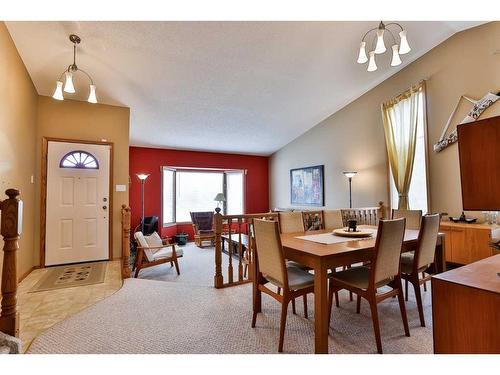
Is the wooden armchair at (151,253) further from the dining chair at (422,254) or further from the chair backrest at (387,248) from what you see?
the dining chair at (422,254)

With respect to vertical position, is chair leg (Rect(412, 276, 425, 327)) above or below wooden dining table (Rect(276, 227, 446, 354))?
below

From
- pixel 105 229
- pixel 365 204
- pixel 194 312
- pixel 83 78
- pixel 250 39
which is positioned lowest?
pixel 194 312

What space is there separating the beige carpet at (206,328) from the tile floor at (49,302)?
12cm

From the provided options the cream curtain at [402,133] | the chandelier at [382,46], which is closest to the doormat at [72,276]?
the chandelier at [382,46]

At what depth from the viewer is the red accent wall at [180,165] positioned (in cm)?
615

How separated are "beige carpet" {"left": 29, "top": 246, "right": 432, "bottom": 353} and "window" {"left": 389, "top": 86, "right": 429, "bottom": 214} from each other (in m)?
1.80

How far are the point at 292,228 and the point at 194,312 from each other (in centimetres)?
132

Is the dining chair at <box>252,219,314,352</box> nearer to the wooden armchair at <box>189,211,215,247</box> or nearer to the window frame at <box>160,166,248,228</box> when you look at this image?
the wooden armchair at <box>189,211,215,247</box>

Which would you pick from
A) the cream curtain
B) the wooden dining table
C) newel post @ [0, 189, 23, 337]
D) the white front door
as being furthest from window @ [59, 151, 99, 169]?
the cream curtain

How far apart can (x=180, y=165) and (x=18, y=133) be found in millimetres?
3843

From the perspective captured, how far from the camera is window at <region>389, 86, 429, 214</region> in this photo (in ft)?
13.1
